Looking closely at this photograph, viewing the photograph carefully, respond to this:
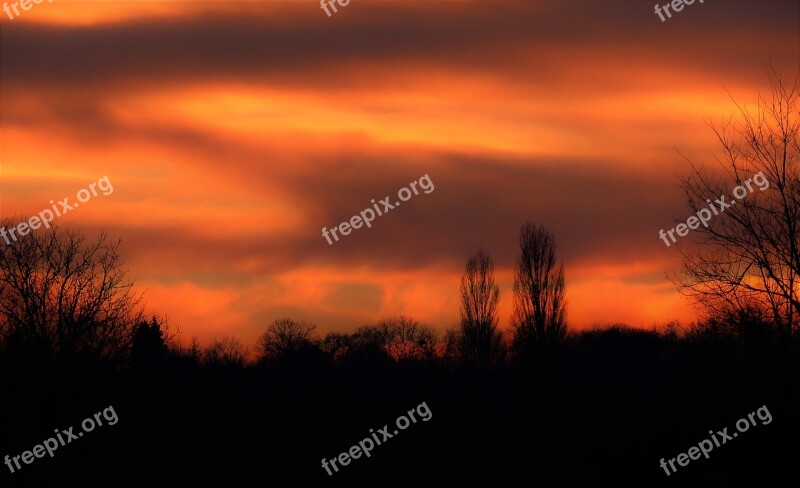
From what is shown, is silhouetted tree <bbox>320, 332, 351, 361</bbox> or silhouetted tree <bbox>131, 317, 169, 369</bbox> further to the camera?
silhouetted tree <bbox>320, 332, 351, 361</bbox>

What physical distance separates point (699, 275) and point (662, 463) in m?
8.95

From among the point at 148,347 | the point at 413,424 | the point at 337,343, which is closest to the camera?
the point at 413,424

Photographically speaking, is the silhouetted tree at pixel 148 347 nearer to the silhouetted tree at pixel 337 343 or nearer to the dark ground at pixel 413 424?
the dark ground at pixel 413 424

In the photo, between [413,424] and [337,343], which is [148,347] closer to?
[413,424]

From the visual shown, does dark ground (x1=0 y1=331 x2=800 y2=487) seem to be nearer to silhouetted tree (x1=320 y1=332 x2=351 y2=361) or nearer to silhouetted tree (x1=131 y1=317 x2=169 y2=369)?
silhouetted tree (x1=131 y1=317 x2=169 y2=369)

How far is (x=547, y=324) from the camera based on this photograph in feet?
191

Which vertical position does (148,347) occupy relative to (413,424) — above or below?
above

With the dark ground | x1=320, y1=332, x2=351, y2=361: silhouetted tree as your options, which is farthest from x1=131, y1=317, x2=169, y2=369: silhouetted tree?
x1=320, y1=332, x2=351, y2=361: silhouetted tree

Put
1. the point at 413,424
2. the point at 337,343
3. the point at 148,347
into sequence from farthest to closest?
the point at 337,343
the point at 148,347
the point at 413,424

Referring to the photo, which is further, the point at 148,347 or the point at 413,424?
the point at 148,347

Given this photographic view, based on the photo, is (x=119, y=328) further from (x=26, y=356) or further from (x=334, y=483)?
(x=334, y=483)

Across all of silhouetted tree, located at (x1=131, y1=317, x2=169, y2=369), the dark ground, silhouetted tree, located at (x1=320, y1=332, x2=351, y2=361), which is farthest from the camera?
silhouetted tree, located at (x1=320, y1=332, x2=351, y2=361)

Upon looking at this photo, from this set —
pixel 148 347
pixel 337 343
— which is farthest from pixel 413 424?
pixel 337 343

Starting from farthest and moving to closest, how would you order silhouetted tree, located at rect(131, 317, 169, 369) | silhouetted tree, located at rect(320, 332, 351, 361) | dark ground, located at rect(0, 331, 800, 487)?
1. silhouetted tree, located at rect(320, 332, 351, 361)
2. silhouetted tree, located at rect(131, 317, 169, 369)
3. dark ground, located at rect(0, 331, 800, 487)
